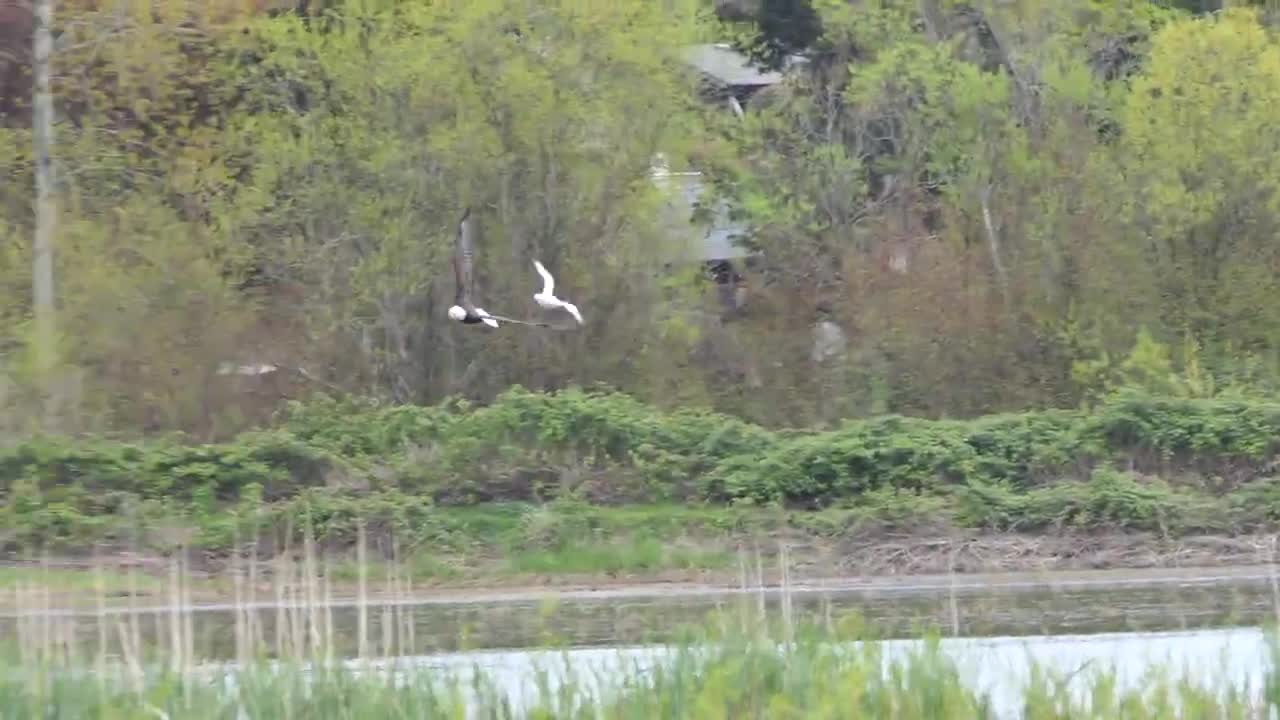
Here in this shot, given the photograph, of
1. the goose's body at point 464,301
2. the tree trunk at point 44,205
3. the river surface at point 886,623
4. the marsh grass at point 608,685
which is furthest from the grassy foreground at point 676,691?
the tree trunk at point 44,205

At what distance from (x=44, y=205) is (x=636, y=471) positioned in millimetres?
8794

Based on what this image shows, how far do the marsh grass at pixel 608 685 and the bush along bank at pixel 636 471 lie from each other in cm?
1338

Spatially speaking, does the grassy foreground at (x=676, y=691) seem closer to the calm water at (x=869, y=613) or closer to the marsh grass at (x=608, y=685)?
the marsh grass at (x=608, y=685)

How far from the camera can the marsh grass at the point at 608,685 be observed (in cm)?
1249

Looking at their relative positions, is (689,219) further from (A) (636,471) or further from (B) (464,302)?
(B) (464,302)

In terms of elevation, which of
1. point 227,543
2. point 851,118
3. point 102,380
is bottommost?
point 227,543

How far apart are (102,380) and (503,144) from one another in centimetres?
687

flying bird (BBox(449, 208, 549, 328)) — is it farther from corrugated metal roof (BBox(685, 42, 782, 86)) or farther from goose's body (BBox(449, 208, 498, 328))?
corrugated metal roof (BBox(685, 42, 782, 86))

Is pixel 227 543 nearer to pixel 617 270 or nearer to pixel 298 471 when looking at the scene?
pixel 298 471

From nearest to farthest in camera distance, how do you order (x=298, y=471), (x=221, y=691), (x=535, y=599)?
(x=221, y=691)
(x=535, y=599)
(x=298, y=471)

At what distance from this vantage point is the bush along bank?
27.2m

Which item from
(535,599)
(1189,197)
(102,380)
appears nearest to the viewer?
(535,599)

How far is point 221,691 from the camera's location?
1299 cm

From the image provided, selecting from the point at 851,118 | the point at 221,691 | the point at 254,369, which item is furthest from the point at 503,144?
the point at 221,691
